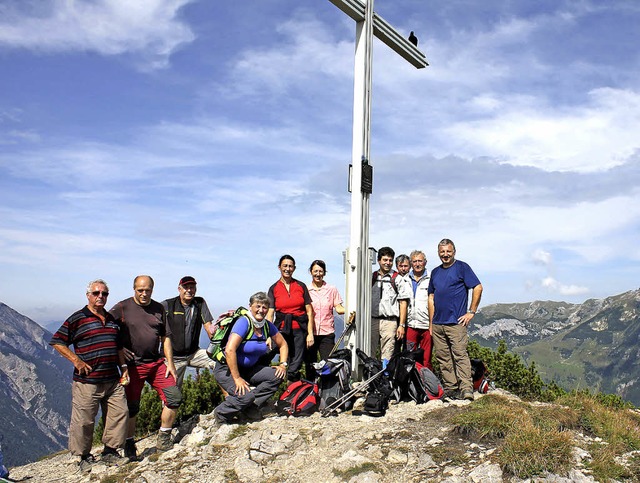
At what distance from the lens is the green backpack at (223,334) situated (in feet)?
23.7

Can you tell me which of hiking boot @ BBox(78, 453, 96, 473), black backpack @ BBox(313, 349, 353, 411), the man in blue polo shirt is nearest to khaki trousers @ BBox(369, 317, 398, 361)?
the man in blue polo shirt

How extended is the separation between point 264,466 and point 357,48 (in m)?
6.66

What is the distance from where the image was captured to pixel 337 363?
25.4 ft

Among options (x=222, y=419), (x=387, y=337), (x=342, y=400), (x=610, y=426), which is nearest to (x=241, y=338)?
(x=222, y=419)

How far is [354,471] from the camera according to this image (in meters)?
5.64

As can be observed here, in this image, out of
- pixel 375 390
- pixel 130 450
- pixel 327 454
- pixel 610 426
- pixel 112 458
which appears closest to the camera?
pixel 327 454

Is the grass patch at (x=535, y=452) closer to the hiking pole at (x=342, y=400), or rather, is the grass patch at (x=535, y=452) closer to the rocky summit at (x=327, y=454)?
the rocky summit at (x=327, y=454)

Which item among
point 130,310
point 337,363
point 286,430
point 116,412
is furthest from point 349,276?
point 116,412

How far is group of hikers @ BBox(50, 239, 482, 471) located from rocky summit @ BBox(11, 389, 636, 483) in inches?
A: 13.7

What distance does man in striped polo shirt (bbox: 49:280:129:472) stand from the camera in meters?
6.57

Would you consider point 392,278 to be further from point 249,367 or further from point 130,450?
point 130,450

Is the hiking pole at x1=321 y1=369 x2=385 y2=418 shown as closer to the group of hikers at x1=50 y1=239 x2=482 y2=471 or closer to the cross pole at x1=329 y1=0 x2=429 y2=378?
the group of hikers at x1=50 y1=239 x2=482 y2=471

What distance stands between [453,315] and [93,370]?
485cm

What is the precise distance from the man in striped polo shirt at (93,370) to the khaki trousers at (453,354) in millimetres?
4370
